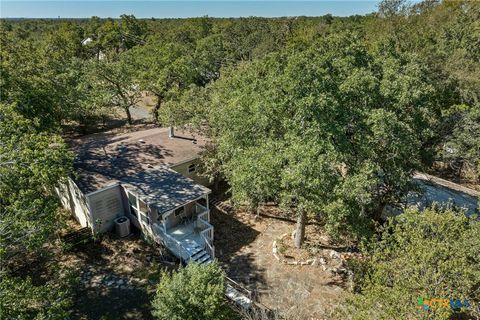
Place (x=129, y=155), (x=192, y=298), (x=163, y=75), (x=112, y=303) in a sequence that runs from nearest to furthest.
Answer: (x=192, y=298)
(x=112, y=303)
(x=129, y=155)
(x=163, y=75)

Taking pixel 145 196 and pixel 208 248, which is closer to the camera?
pixel 208 248

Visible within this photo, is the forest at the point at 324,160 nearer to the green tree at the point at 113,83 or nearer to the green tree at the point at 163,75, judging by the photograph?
the green tree at the point at 113,83

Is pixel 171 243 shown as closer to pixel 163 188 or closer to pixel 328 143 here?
pixel 163 188

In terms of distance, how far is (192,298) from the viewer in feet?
33.0

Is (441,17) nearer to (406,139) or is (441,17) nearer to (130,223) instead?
(406,139)

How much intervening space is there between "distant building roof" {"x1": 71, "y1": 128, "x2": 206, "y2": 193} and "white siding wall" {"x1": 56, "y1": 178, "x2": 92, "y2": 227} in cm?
59

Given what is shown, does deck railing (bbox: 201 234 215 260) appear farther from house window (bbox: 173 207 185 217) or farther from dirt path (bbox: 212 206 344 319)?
house window (bbox: 173 207 185 217)

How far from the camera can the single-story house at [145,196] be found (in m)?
15.9

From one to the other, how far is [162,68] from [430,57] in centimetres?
2676

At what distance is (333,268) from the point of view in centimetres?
1566

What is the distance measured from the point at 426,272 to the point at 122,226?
14.0 meters

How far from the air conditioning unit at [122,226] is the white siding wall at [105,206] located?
43 centimetres

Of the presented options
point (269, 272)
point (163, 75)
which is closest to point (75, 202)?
point (269, 272)

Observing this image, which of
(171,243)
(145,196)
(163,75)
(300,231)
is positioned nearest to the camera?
(171,243)
